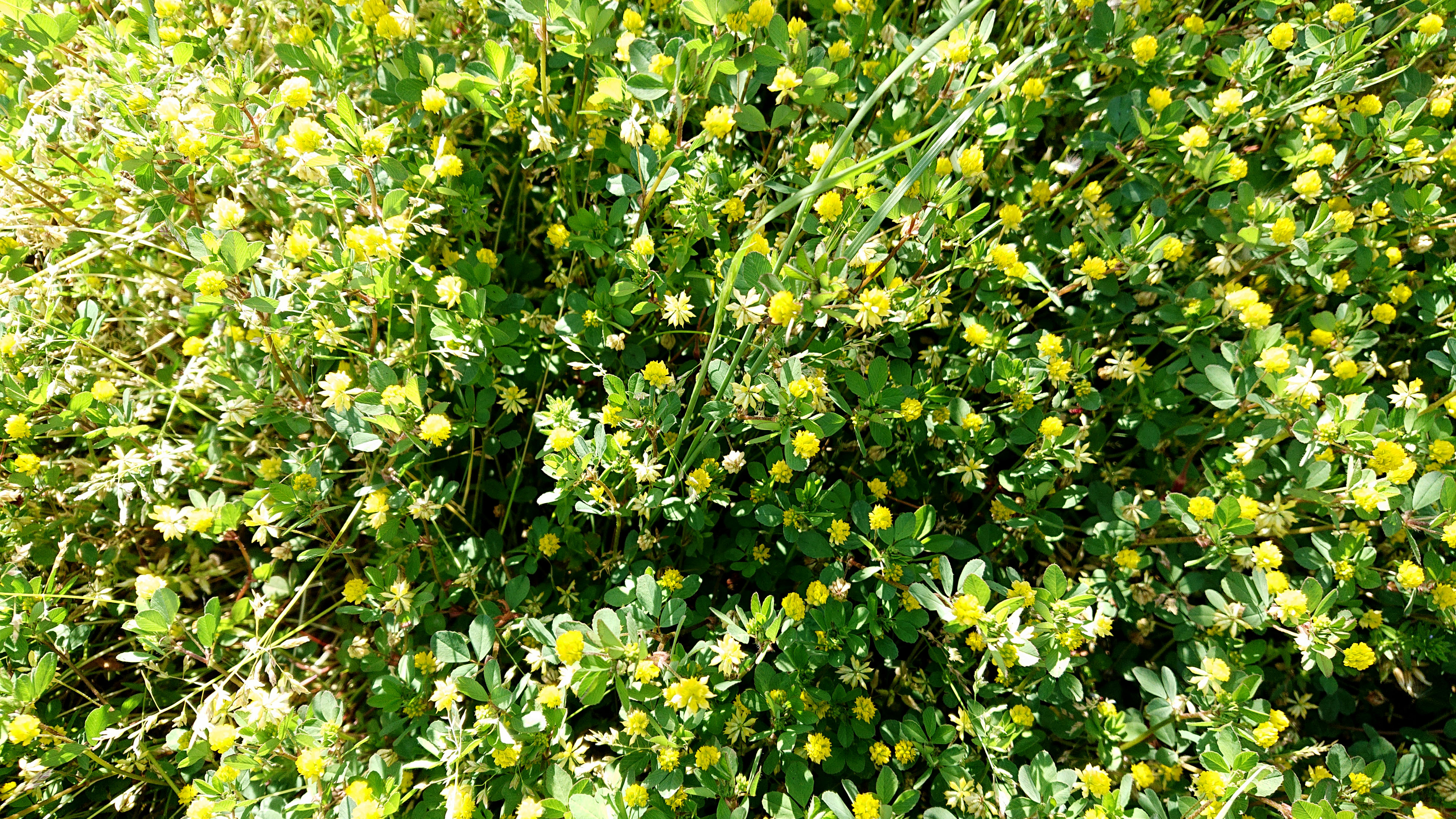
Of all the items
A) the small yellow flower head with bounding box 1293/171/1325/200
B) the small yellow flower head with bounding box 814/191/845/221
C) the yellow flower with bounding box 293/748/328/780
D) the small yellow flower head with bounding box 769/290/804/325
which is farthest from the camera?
the small yellow flower head with bounding box 1293/171/1325/200

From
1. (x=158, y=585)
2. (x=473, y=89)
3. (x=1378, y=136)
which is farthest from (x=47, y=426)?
(x=1378, y=136)

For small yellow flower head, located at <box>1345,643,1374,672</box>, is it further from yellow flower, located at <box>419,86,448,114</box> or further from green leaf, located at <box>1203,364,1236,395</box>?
yellow flower, located at <box>419,86,448,114</box>

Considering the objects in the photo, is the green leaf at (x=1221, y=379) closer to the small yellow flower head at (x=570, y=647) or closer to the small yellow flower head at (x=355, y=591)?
the small yellow flower head at (x=570, y=647)

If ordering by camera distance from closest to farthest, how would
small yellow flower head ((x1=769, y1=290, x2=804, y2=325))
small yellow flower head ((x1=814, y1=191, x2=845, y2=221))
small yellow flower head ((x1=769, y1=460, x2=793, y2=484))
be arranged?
small yellow flower head ((x1=769, y1=290, x2=804, y2=325))
small yellow flower head ((x1=814, y1=191, x2=845, y2=221))
small yellow flower head ((x1=769, y1=460, x2=793, y2=484))

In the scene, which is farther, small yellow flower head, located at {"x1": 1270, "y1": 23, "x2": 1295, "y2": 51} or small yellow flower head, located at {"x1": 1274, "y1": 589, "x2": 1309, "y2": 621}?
small yellow flower head, located at {"x1": 1270, "y1": 23, "x2": 1295, "y2": 51}

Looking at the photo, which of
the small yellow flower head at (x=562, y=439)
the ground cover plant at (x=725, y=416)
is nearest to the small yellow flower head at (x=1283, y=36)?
the ground cover plant at (x=725, y=416)

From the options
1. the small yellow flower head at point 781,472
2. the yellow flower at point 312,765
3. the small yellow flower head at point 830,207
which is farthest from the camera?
the small yellow flower head at point 781,472

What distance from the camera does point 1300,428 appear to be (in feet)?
5.89

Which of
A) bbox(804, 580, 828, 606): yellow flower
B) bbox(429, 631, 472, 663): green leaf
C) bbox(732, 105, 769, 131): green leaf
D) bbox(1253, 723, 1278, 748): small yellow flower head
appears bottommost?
bbox(429, 631, 472, 663): green leaf

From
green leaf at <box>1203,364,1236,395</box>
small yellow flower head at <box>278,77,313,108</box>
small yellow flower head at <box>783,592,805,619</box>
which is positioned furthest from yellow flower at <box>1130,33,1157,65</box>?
small yellow flower head at <box>278,77,313,108</box>

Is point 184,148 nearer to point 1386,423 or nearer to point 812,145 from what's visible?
point 812,145

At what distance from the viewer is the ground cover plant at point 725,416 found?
5.49 feet

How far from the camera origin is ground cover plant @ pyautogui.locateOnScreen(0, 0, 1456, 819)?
167cm

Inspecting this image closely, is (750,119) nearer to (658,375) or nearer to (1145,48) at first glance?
(658,375)
